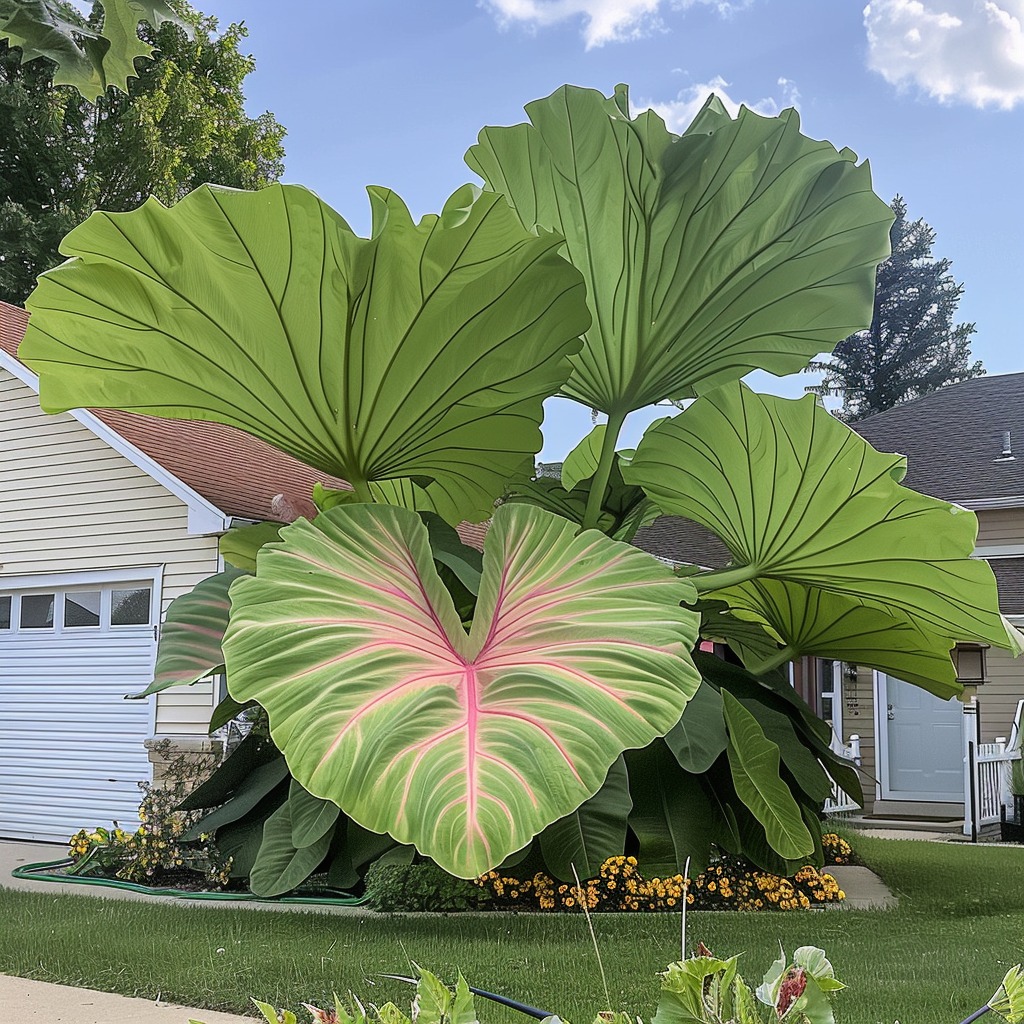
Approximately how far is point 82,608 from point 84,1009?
6.96 meters

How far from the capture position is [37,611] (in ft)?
34.6

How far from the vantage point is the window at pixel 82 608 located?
10.1 meters

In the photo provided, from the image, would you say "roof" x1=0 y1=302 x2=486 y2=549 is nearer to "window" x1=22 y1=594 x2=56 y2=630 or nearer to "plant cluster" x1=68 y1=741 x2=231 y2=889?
"window" x1=22 y1=594 x2=56 y2=630

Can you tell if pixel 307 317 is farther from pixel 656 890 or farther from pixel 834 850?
pixel 834 850

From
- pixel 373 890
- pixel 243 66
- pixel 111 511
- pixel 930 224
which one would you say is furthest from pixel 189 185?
pixel 930 224

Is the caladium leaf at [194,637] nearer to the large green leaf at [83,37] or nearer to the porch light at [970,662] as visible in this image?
the large green leaf at [83,37]

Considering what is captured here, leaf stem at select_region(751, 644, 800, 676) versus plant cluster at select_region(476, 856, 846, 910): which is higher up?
leaf stem at select_region(751, 644, 800, 676)

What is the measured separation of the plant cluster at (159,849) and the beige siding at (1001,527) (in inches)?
358

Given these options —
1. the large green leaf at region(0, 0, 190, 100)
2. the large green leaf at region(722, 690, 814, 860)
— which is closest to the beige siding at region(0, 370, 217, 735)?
the large green leaf at region(722, 690, 814, 860)

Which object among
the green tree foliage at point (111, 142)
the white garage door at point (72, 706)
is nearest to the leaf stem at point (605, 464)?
the white garage door at point (72, 706)

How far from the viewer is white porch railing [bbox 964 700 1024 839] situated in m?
10.4

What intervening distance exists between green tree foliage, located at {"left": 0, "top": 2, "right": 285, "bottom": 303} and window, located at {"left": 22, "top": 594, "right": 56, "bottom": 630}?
911 centimetres

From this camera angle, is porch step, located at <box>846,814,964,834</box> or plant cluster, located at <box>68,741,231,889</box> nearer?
plant cluster, located at <box>68,741,231,889</box>

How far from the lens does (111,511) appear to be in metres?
9.89
